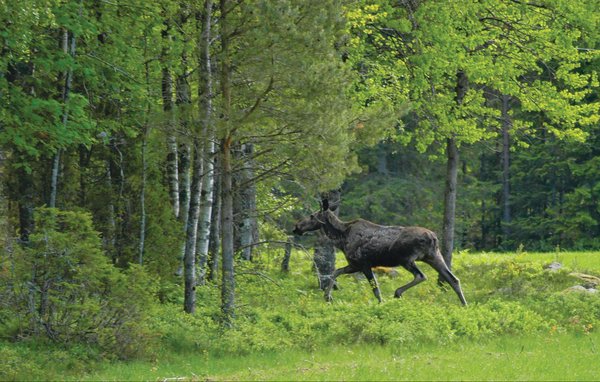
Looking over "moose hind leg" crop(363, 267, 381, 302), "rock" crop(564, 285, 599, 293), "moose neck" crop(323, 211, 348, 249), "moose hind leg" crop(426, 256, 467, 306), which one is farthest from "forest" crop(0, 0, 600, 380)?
"moose neck" crop(323, 211, 348, 249)

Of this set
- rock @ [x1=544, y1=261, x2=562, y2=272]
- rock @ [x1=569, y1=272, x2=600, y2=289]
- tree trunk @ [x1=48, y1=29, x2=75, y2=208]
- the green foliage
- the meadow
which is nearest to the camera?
the meadow

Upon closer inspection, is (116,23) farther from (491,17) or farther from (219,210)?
(491,17)

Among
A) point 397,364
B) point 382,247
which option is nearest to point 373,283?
point 382,247

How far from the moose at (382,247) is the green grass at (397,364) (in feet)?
14.6

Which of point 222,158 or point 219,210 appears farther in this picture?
point 219,210

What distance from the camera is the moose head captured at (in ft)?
70.4

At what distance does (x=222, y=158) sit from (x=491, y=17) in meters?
11.6

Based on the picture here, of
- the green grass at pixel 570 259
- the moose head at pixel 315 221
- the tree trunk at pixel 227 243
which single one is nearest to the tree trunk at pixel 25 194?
the tree trunk at pixel 227 243

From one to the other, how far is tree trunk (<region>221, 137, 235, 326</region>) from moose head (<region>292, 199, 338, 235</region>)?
18.7ft

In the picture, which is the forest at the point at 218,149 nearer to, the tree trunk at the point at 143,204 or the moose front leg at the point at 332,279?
the tree trunk at the point at 143,204

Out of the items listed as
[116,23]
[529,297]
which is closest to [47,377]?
[116,23]

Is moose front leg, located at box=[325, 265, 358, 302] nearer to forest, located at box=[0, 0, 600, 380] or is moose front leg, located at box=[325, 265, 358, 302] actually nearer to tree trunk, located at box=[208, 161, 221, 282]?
forest, located at box=[0, 0, 600, 380]

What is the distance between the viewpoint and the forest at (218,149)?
14.3 m

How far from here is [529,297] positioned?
20531 mm
